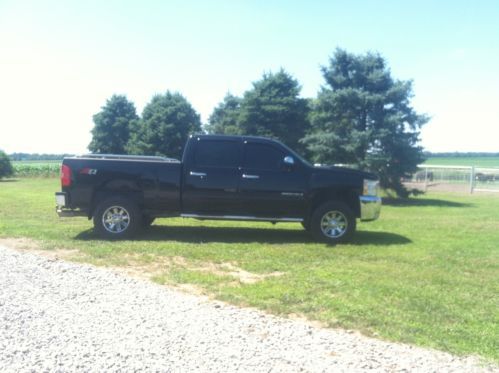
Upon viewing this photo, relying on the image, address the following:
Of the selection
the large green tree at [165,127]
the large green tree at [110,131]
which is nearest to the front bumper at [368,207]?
the large green tree at [165,127]

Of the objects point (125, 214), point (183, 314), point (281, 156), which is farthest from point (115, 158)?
point (183, 314)

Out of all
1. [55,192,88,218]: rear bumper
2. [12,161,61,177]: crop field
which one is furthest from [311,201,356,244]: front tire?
[12,161,61,177]: crop field

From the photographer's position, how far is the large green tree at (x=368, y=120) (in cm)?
1877

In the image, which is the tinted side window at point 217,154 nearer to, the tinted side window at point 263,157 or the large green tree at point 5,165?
the tinted side window at point 263,157

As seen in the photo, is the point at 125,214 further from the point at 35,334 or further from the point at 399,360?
the point at 399,360

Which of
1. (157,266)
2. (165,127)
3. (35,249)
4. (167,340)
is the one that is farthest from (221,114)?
(167,340)

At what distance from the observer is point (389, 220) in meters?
12.9

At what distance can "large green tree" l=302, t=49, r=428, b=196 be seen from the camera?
18766mm

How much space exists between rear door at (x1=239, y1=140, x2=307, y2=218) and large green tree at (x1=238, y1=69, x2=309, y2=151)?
62.4ft

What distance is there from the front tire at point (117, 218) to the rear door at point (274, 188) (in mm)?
2177

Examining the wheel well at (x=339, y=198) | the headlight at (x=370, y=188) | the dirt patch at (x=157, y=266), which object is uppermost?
the headlight at (x=370, y=188)

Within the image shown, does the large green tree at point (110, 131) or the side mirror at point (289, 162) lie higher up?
the large green tree at point (110, 131)

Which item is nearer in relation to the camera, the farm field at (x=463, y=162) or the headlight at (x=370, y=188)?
the headlight at (x=370, y=188)

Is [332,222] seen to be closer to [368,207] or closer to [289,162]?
[368,207]
